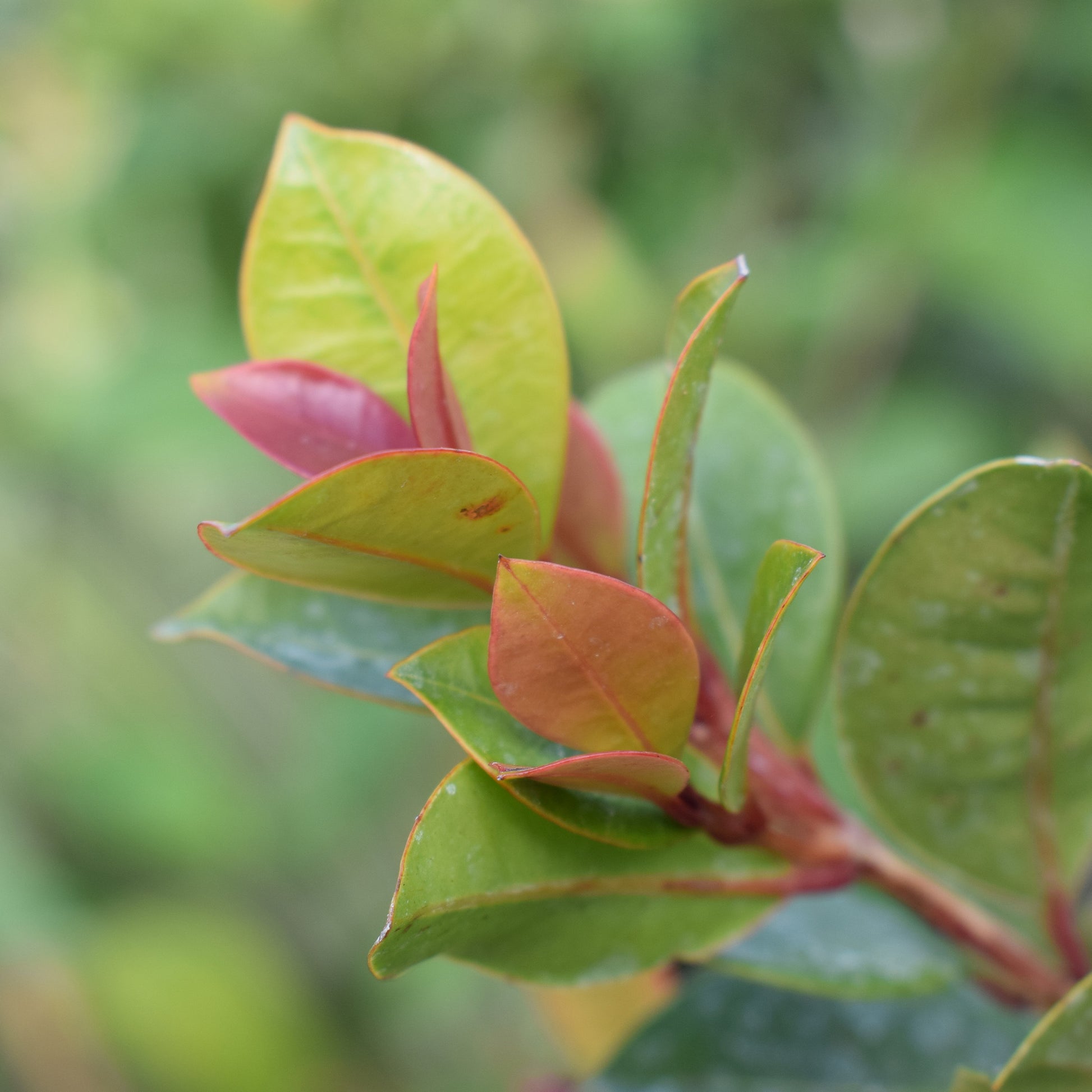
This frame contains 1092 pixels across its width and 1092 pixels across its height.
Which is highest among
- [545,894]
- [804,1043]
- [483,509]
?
[483,509]

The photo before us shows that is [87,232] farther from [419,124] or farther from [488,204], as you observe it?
[488,204]

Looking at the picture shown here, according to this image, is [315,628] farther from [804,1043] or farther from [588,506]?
[804,1043]

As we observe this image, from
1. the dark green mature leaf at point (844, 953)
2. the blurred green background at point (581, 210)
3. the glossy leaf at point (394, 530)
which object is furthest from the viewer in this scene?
the blurred green background at point (581, 210)

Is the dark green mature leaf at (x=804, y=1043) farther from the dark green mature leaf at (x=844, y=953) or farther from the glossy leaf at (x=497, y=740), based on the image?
the glossy leaf at (x=497, y=740)

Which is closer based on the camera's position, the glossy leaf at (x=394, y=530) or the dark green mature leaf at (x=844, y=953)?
the glossy leaf at (x=394, y=530)

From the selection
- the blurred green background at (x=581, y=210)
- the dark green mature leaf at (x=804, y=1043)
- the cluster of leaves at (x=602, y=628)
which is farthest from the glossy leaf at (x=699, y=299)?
the blurred green background at (x=581, y=210)

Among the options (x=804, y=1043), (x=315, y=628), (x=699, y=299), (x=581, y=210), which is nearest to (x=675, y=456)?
(x=699, y=299)

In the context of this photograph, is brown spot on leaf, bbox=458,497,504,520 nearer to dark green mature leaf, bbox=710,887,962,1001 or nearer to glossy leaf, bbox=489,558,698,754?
glossy leaf, bbox=489,558,698,754

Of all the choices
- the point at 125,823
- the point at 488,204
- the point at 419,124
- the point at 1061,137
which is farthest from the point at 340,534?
the point at 125,823
